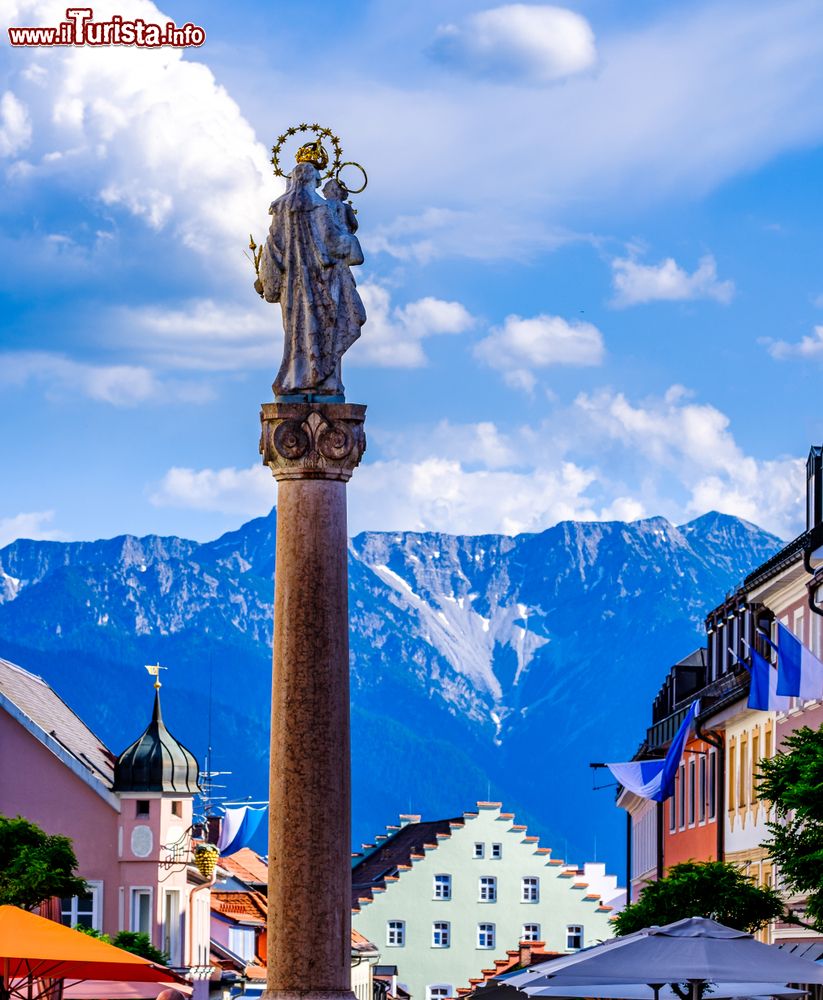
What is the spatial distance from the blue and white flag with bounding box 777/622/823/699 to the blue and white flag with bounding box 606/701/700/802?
599 inches

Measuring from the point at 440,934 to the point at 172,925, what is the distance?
6222 cm

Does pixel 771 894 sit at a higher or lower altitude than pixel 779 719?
lower

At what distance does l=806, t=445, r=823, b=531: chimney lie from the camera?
49.7 meters

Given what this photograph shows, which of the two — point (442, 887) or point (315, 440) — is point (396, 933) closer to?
point (442, 887)

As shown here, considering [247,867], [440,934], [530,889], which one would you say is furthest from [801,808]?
[440,934]

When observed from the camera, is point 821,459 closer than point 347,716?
No

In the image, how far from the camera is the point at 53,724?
67.6 m

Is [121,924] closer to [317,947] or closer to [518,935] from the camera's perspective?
[317,947]

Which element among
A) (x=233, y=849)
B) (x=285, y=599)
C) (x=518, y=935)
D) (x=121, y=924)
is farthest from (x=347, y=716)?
(x=518, y=935)

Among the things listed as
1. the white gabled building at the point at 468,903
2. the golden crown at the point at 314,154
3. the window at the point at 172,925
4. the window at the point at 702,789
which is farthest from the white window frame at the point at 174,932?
the white gabled building at the point at 468,903

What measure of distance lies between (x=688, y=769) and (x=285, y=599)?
164 feet

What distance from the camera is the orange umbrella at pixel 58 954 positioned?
21.0 m

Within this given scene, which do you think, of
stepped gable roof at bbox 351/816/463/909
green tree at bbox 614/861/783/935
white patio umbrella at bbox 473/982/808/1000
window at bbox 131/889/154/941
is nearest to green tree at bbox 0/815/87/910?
green tree at bbox 614/861/783/935

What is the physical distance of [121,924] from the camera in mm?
66500
